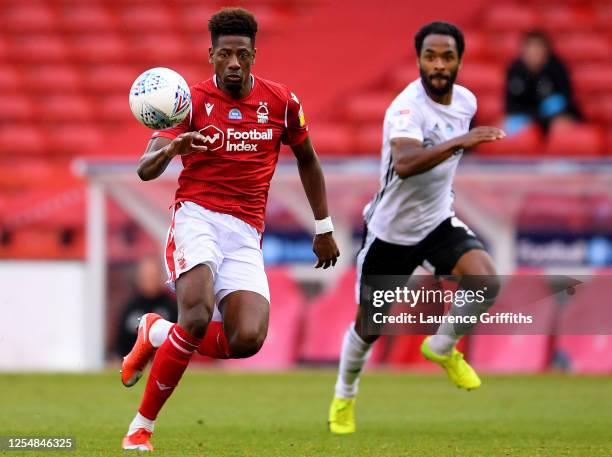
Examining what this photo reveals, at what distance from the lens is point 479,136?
6.81 meters

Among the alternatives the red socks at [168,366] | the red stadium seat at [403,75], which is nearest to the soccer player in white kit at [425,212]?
the red socks at [168,366]

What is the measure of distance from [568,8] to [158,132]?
1185cm

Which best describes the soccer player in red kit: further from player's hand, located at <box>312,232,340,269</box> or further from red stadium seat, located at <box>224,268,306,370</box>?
red stadium seat, located at <box>224,268,306,370</box>

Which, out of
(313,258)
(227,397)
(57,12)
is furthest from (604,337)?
(57,12)

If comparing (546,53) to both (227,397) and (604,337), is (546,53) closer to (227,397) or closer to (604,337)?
(604,337)

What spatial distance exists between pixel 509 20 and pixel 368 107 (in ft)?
8.11

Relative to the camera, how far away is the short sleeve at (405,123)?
7.33m

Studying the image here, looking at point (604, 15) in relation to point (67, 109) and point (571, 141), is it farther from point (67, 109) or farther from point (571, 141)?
point (67, 109)

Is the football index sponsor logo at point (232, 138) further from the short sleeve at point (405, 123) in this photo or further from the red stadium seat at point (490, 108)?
the red stadium seat at point (490, 108)

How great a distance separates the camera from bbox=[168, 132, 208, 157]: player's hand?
6.05 metres

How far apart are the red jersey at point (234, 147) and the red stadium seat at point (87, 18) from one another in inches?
485

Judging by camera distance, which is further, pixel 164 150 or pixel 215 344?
pixel 215 344

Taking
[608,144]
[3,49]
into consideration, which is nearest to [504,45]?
[608,144]

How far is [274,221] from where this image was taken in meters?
13.5
